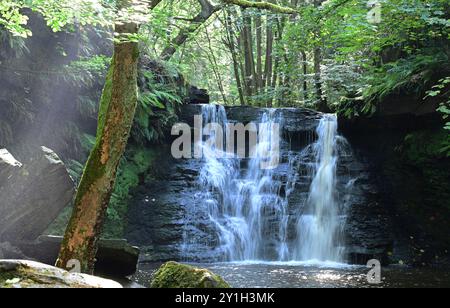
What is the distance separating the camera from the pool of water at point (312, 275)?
6871 mm

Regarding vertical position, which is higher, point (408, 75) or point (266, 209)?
point (408, 75)

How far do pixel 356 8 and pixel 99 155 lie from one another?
5.77 metres

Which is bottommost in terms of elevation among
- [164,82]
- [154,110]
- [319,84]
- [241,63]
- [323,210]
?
[323,210]

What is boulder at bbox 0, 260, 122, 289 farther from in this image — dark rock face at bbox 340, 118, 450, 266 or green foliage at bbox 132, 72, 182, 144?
green foliage at bbox 132, 72, 182, 144

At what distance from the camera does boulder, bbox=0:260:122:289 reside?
3.28 m

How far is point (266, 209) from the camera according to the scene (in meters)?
10.7

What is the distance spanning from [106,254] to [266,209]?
15.8ft

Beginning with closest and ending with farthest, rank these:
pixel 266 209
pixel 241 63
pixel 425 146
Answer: pixel 425 146, pixel 266 209, pixel 241 63

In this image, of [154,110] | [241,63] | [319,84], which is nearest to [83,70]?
[154,110]

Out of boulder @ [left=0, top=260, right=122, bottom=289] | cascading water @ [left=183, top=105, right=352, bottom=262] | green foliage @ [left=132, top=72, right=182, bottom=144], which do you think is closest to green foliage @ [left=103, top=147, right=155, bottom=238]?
green foliage @ [left=132, top=72, right=182, bottom=144]

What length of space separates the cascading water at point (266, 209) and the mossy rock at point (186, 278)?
4.64m

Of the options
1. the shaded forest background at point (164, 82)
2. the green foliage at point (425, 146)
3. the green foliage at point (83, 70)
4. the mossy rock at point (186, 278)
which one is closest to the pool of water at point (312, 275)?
the mossy rock at point (186, 278)

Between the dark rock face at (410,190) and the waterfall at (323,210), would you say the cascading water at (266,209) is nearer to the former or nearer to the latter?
the waterfall at (323,210)

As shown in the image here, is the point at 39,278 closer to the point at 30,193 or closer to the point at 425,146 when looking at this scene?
the point at 30,193
